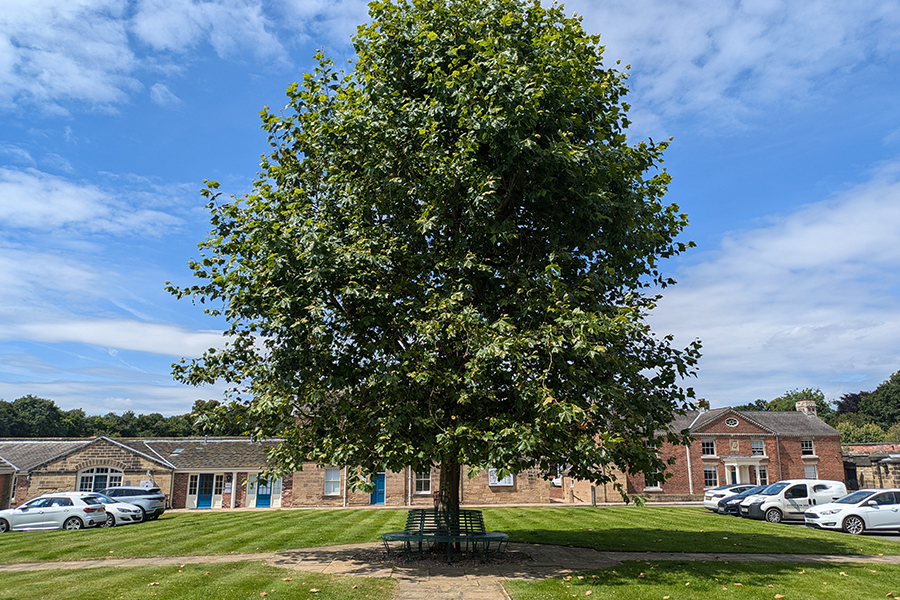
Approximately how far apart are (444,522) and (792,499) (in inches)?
718

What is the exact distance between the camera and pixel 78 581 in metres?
10.9

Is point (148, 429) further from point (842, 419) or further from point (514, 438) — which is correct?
point (842, 419)

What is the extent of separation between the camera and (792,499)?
23984mm

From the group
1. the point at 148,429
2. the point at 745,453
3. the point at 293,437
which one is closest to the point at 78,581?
the point at 293,437

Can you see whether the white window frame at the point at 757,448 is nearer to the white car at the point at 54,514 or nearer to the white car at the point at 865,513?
the white car at the point at 865,513

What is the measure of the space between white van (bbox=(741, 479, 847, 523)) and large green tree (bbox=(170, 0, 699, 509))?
50.7 ft

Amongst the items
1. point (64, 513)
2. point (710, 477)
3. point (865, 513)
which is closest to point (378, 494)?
point (64, 513)

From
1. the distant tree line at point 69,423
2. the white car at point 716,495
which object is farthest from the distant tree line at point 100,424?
the white car at point 716,495

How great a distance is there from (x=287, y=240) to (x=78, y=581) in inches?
284

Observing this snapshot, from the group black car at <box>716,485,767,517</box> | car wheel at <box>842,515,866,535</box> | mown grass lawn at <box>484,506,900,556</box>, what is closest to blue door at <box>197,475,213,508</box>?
mown grass lawn at <box>484,506,900,556</box>

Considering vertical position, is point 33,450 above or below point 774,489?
above

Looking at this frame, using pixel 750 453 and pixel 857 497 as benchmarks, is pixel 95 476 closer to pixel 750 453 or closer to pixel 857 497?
pixel 857 497

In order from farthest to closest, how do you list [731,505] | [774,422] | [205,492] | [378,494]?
[774,422] → [205,492] → [378,494] → [731,505]

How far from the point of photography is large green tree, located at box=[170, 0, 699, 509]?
1047 cm
